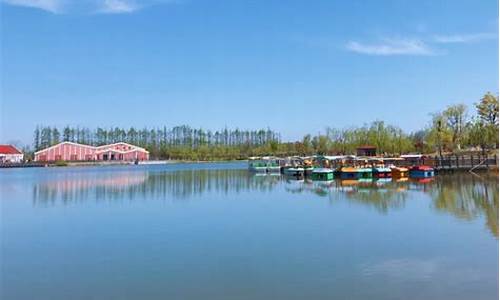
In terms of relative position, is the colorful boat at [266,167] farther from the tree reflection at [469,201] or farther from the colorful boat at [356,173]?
the tree reflection at [469,201]

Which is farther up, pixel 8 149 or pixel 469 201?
pixel 8 149

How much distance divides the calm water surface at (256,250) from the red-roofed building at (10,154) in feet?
201

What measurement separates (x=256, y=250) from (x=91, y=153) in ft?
235

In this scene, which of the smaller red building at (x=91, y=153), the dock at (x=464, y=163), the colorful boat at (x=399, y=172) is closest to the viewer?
the colorful boat at (x=399, y=172)

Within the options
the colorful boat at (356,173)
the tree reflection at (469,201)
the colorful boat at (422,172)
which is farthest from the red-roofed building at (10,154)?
the tree reflection at (469,201)

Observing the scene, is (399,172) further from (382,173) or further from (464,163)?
(464,163)

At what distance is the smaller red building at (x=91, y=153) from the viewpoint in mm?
72875

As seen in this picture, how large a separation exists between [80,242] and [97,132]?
242 feet

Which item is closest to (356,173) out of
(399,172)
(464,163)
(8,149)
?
(399,172)

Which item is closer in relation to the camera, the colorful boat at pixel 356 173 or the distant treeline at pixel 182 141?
the colorful boat at pixel 356 173

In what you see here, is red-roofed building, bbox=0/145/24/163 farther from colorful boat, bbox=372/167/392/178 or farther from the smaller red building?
colorful boat, bbox=372/167/392/178

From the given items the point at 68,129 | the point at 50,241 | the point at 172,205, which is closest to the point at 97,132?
the point at 68,129

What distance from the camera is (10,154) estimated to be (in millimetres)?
72750

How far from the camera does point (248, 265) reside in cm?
779
